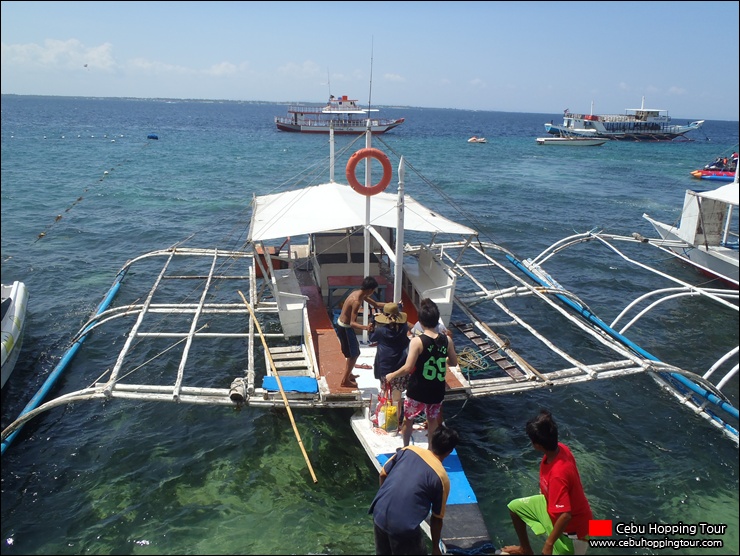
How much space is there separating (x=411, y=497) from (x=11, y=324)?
41.1 ft

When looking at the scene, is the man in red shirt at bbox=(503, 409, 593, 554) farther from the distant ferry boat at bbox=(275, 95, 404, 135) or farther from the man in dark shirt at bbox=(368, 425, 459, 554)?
the distant ferry boat at bbox=(275, 95, 404, 135)

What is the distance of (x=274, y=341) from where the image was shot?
13883mm

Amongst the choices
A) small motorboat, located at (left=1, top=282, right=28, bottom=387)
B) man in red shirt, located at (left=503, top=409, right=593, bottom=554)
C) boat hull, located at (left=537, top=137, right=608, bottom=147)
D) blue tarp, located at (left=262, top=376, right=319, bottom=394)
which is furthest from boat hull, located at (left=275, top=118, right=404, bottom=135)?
man in red shirt, located at (left=503, top=409, right=593, bottom=554)

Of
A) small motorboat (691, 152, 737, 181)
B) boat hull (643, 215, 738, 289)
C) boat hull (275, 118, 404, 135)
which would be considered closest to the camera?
boat hull (643, 215, 738, 289)

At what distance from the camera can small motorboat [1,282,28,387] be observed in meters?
12.1

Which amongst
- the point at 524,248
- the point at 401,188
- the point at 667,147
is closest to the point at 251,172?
the point at 524,248

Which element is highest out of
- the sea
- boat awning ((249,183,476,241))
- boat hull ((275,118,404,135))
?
boat hull ((275,118,404,135))

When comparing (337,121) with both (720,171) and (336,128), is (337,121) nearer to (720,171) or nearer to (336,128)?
(336,128)

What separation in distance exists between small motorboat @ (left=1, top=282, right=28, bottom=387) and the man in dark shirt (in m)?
10.8

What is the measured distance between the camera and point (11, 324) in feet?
43.2

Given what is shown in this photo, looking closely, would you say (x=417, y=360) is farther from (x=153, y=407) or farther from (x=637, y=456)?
(x=153, y=407)

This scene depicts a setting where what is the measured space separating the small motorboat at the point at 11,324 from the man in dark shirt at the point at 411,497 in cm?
1078

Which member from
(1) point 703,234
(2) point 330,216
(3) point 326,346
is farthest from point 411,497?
(1) point 703,234

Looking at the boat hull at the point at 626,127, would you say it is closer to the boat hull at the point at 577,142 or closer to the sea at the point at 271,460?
the boat hull at the point at 577,142
